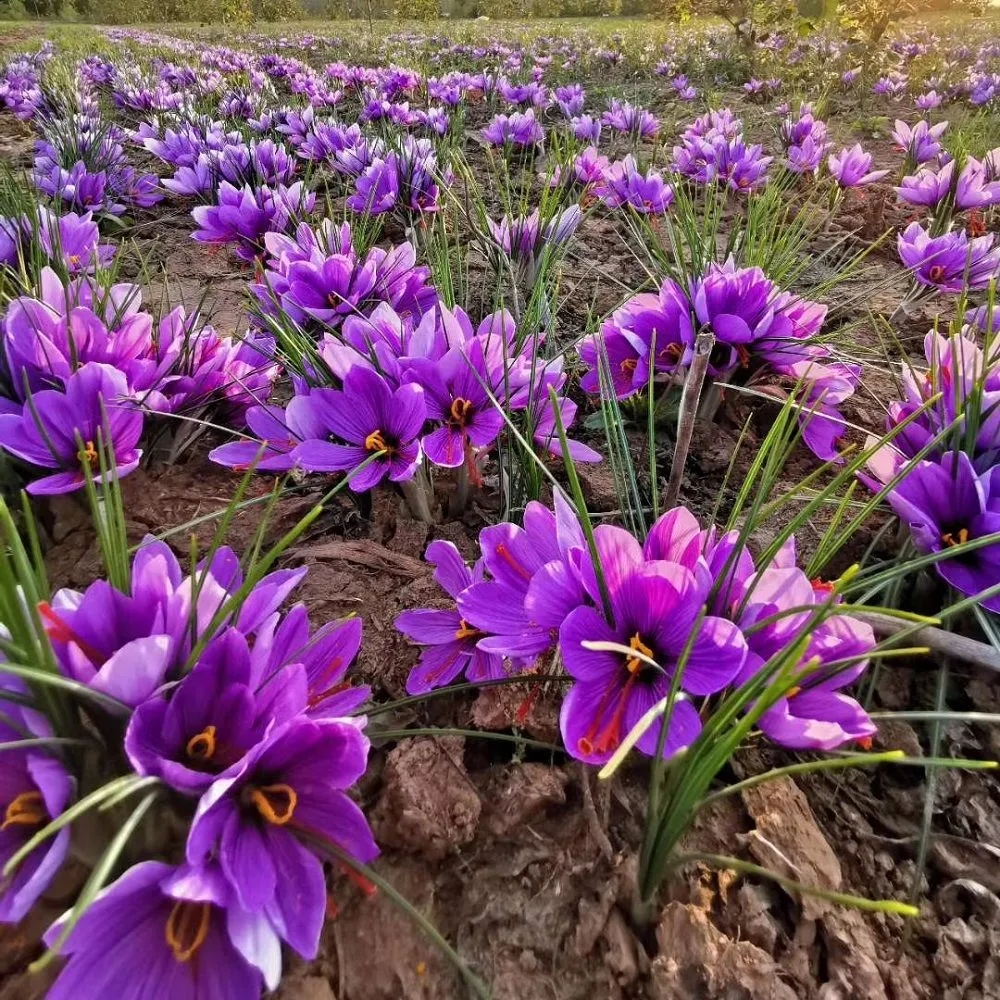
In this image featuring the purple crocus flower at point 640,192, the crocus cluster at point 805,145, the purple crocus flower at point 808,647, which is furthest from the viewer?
the crocus cluster at point 805,145

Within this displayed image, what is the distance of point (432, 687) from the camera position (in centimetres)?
71

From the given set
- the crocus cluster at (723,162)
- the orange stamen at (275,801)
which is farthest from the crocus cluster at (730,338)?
the crocus cluster at (723,162)

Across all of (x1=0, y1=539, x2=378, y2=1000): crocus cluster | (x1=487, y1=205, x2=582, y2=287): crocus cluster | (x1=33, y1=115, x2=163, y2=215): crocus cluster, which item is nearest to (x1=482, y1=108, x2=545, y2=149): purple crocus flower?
(x1=33, y1=115, x2=163, y2=215): crocus cluster

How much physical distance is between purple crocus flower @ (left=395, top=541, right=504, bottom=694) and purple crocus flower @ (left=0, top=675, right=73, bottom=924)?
0.33 meters

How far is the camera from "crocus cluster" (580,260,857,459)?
0.92 m

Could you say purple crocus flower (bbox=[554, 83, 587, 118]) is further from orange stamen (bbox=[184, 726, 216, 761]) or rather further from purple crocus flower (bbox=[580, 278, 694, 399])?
orange stamen (bbox=[184, 726, 216, 761])

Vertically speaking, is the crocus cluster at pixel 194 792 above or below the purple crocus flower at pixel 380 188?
below

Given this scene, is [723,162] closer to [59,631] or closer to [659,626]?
[659,626]

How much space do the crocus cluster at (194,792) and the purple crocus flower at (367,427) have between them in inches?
9.6

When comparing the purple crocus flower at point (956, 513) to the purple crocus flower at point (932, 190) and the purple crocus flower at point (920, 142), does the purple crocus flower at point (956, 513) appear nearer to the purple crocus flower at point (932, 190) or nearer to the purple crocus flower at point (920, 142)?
the purple crocus flower at point (932, 190)

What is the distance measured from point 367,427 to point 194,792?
0.44 meters

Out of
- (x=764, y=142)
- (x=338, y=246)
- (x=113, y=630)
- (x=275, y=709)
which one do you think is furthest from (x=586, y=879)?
(x=764, y=142)

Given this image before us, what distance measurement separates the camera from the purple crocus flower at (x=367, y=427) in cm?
75

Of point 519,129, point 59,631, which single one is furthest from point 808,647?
point 519,129
